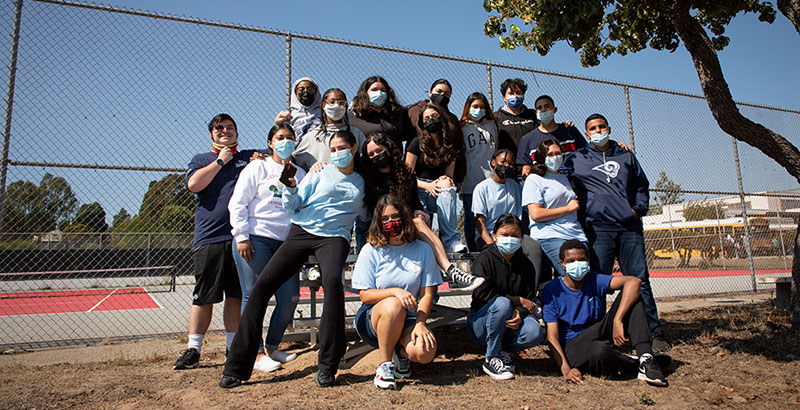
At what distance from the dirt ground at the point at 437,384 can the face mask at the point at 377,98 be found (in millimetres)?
2283

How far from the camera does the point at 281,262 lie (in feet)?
11.0

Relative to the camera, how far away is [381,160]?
12.2 ft

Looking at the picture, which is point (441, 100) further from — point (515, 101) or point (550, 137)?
point (550, 137)

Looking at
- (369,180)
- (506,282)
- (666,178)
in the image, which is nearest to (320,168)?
(369,180)

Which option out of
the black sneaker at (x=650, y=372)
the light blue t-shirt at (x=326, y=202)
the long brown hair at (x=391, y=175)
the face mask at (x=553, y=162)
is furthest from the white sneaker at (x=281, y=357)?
the face mask at (x=553, y=162)

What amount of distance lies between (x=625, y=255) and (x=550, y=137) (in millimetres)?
1319

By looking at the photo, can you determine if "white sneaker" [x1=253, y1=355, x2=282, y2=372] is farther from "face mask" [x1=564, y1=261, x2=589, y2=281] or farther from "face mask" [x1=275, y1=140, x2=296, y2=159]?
"face mask" [x1=564, y1=261, x2=589, y2=281]

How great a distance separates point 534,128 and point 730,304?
16.6 ft

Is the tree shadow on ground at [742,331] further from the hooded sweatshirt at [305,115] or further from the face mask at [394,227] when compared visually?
the hooded sweatshirt at [305,115]

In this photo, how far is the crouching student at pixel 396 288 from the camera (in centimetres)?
318

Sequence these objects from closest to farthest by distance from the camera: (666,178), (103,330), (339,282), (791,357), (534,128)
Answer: (339,282)
(791,357)
(534,128)
(103,330)
(666,178)

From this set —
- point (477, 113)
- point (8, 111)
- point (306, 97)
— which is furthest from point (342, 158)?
point (8, 111)

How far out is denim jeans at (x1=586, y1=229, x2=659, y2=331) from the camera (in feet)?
14.1

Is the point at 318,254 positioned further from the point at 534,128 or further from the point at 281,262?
the point at 534,128
